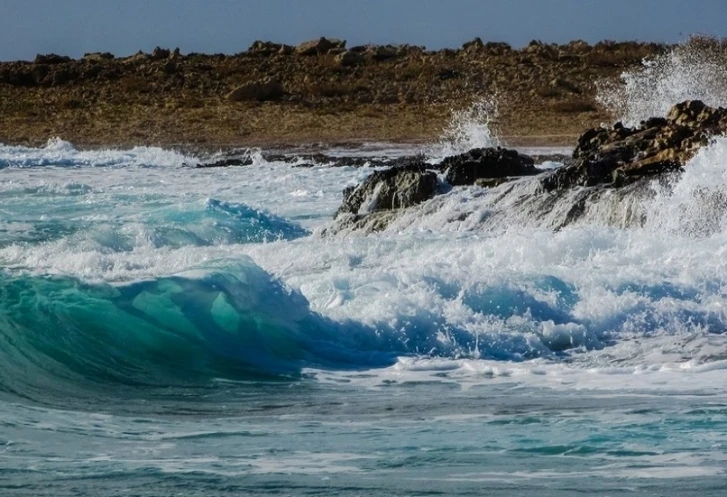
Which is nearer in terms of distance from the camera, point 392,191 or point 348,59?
point 392,191

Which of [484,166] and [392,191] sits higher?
[484,166]

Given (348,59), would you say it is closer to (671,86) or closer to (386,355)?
(671,86)

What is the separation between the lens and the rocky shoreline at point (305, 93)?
3791 cm

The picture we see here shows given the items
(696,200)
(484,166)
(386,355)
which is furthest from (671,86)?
(386,355)

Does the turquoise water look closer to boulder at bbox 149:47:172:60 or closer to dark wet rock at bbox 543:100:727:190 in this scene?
dark wet rock at bbox 543:100:727:190

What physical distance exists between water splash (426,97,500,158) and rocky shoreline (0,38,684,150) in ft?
1.17

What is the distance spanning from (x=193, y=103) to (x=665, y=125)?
2710 cm

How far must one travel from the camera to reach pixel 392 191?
1916cm

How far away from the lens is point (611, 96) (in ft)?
137

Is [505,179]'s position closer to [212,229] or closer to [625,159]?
[625,159]

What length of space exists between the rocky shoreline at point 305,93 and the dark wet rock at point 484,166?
13494mm

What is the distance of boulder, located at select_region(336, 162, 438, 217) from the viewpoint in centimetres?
1888

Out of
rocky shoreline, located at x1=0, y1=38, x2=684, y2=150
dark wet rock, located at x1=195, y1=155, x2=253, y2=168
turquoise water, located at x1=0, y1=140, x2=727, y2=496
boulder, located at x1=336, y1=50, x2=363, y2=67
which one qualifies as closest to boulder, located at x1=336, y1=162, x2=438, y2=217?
turquoise water, located at x1=0, y1=140, x2=727, y2=496

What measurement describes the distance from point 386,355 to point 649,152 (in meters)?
6.98
